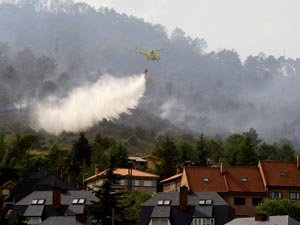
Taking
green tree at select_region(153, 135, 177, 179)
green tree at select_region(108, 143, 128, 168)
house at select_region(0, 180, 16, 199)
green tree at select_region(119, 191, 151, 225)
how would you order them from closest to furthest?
green tree at select_region(119, 191, 151, 225)
house at select_region(0, 180, 16, 199)
green tree at select_region(108, 143, 128, 168)
green tree at select_region(153, 135, 177, 179)

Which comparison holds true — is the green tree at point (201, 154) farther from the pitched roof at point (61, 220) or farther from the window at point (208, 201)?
the pitched roof at point (61, 220)

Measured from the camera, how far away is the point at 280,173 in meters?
109

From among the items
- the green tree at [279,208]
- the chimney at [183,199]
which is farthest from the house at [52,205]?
the green tree at [279,208]

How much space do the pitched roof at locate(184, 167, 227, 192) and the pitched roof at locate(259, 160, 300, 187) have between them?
19.5 feet

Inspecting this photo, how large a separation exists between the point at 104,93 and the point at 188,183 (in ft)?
260

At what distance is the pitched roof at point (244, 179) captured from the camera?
107m

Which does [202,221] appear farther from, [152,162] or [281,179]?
[152,162]

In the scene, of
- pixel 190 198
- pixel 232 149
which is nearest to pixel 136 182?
pixel 232 149

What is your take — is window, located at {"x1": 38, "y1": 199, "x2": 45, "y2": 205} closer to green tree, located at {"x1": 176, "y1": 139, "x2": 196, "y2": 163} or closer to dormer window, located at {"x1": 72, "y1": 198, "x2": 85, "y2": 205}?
dormer window, located at {"x1": 72, "y1": 198, "x2": 85, "y2": 205}

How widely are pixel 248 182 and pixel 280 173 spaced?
4619 millimetres

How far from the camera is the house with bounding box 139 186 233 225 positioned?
89.7 m

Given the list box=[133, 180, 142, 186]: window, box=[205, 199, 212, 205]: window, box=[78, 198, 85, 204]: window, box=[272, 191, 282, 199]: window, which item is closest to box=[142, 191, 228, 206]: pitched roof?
box=[205, 199, 212, 205]: window

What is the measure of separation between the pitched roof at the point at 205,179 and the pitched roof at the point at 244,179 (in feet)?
3.51

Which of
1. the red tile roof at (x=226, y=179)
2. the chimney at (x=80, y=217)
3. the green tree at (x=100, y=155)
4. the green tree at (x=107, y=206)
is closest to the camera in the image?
the green tree at (x=107, y=206)
